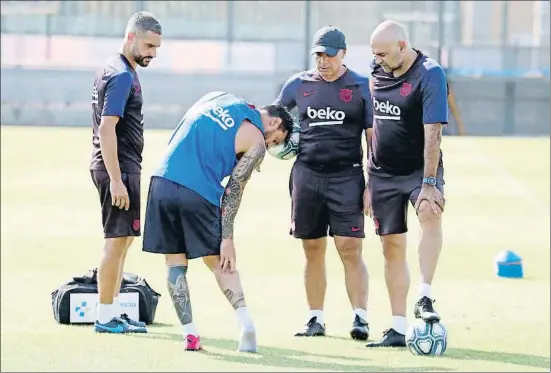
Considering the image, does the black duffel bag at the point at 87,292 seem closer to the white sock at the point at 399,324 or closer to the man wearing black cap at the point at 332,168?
the man wearing black cap at the point at 332,168

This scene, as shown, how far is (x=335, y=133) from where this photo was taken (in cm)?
975

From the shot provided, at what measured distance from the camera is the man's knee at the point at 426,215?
9.03 metres

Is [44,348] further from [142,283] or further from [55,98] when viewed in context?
[55,98]

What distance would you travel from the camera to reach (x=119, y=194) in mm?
9133

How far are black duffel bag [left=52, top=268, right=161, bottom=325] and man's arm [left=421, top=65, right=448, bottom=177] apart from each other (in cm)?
228

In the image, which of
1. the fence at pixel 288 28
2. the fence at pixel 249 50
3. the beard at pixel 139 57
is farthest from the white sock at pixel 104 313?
the fence at pixel 288 28

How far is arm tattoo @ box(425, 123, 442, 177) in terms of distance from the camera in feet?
29.3

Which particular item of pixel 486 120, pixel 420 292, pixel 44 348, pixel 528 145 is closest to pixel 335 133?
pixel 420 292

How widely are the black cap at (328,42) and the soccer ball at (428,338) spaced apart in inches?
75.6

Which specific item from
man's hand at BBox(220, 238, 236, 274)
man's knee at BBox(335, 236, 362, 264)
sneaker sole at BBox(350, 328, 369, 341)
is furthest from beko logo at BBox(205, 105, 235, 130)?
sneaker sole at BBox(350, 328, 369, 341)

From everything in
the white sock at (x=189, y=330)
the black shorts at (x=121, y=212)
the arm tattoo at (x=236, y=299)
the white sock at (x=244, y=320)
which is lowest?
the white sock at (x=189, y=330)

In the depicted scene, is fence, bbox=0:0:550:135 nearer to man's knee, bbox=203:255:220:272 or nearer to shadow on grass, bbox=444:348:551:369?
shadow on grass, bbox=444:348:551:369

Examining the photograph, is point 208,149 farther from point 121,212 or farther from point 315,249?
point 315,249

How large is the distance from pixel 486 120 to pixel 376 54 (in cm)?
2900
